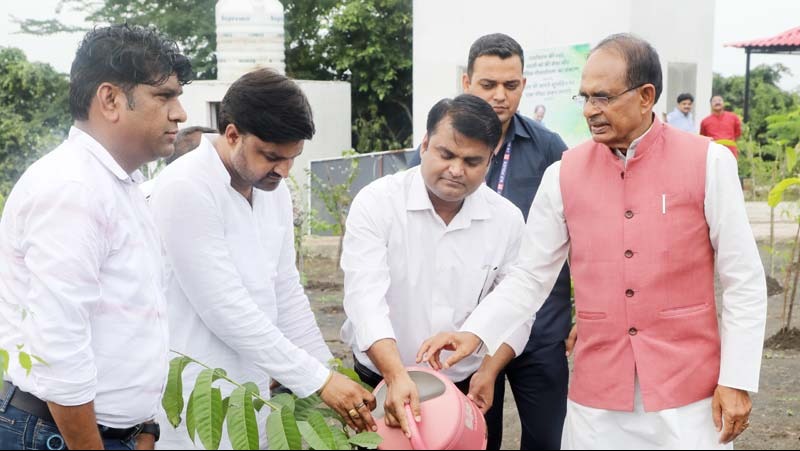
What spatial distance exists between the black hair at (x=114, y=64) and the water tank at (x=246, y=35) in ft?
39.6

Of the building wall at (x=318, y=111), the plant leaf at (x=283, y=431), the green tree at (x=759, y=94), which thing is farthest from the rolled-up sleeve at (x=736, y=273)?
the green tree at (x=759, y=94)

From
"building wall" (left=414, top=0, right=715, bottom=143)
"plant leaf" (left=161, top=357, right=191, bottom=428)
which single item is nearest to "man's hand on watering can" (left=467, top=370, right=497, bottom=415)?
"plant leaf" (left=161, top=357, right=191, bottom=428)

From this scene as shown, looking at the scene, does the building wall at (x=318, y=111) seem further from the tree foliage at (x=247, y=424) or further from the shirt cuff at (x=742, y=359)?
the tree foliage at (x=247, y=424)

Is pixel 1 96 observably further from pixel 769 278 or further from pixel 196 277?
pixel 196 277

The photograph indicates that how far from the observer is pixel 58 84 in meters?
21.7

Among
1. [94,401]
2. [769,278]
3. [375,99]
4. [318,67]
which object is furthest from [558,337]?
[318,67]

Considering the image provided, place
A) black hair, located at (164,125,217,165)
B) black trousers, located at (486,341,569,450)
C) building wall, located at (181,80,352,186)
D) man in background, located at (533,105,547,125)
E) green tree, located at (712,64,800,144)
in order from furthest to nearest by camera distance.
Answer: green tree, located at (712,64,800,144) → building wall, located at (181,80,352,186) → man in background, located at (533,105,547,125) → black hair, located at (164,125,217,165) → black trousers, located at (486,341,569,450)

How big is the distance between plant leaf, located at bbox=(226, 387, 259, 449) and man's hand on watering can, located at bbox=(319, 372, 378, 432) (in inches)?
18.0

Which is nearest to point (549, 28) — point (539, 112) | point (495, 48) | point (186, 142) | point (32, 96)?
point (539, 112)

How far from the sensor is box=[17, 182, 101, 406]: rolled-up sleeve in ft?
6.63

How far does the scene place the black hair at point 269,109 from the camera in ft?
8.82

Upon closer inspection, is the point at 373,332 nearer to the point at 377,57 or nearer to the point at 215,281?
the point at 215,281

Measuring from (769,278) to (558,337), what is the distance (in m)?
6.43

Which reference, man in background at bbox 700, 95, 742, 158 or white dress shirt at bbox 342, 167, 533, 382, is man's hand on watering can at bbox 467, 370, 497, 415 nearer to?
white dress shirt at bbox 342, 167, 533, 382
